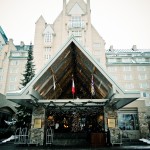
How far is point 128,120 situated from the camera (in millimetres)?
25375

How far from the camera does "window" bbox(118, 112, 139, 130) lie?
24.9m

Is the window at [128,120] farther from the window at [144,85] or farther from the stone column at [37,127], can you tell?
the window at [144,85]

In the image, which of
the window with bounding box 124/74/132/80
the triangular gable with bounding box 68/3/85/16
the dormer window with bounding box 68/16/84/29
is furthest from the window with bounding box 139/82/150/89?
the triangular gable with bounding box 68/3/85/16

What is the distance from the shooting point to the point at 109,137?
14.5 meters

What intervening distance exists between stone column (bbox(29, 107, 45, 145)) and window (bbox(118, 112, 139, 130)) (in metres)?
13.9

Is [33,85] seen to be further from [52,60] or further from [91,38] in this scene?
[91,38]

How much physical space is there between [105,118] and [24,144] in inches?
274

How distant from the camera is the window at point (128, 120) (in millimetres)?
24948

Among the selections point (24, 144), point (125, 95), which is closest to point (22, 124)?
point (24, 144)

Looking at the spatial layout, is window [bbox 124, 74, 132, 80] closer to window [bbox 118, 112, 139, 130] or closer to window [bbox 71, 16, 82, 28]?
window [bbox 71, 16, 82, 28]

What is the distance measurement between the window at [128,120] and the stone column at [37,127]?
45.8ft

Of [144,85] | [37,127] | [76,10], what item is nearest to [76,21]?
[76,10]

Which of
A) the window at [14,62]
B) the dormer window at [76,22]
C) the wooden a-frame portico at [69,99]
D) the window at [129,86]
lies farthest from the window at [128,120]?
the window at [14,62]

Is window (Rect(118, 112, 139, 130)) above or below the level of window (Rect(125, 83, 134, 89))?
below
